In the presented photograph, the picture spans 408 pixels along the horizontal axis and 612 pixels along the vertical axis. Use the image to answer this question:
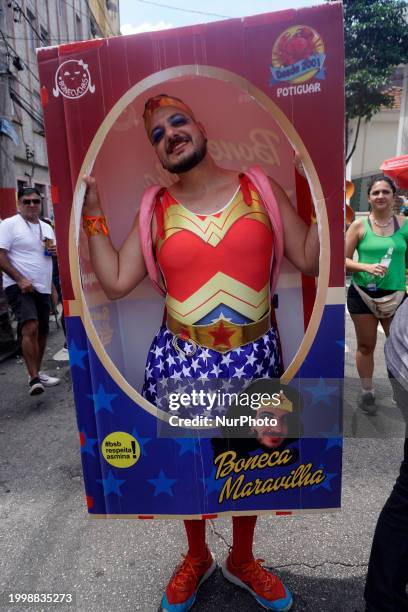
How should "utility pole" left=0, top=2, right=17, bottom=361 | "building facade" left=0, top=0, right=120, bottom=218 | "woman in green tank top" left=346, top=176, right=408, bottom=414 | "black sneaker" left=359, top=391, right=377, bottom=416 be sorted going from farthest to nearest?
"building facade" left=0, top=0, right=120, bottom=218 < "utility pole" left=0, top=2, right=17, bottom=361 < "black sneaker" left=359, top=391, right=377, bottom=416 < "woman in green tank top" left=346, top=176, right=408, bottom=414

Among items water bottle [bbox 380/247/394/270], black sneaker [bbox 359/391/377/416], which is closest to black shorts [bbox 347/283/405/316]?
water bottle [bbox 380/247/394/270]

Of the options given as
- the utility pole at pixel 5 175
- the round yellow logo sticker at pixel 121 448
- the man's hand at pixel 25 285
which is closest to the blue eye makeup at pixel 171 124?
the round yellow logo sticker at pixel 121 448

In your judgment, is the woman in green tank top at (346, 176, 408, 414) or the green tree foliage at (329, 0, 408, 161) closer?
the woman in green tank top at (346, 176, 408, 414)

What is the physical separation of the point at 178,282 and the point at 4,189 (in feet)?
15.2

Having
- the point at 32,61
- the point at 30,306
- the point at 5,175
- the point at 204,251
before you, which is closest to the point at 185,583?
the point at 204,251

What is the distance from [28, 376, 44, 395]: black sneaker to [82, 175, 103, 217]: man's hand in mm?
2577

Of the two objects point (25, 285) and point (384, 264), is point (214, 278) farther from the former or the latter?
point (25, 285)

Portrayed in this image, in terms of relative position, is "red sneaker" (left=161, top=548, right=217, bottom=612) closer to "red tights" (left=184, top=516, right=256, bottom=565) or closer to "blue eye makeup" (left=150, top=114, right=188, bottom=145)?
"red tights" (left=184, top=516, right=256, bottom=565)

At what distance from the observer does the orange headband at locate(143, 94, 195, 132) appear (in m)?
1.44

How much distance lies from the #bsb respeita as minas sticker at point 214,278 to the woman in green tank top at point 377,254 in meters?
1.49

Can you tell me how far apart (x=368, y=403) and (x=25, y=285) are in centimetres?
279

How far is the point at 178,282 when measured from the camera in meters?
1.49

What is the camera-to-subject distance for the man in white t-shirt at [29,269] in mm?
3607

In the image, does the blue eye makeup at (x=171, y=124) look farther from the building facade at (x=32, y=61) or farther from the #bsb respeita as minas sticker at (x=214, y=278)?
Result: the building facade at (x=32, y=61)
